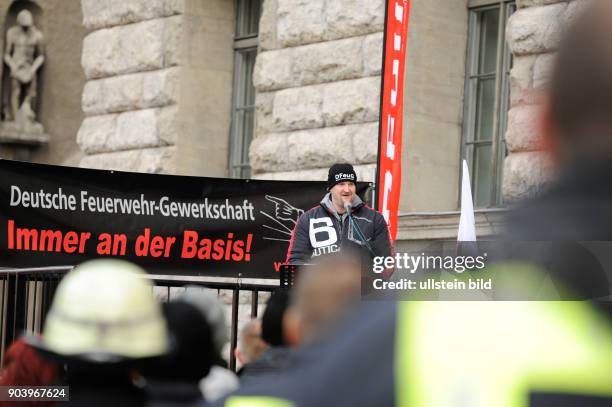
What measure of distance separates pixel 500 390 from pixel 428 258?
4.30 meters

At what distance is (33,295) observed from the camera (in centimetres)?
895

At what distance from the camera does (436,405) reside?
1161 millimetres

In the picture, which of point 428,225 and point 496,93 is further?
point 496,93

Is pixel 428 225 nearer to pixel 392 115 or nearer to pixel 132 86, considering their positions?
pixel 392 115

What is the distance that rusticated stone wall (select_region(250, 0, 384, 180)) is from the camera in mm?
11555

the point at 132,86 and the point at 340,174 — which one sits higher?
the point at 132,86

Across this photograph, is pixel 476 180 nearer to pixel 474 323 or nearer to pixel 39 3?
pixel 39 3

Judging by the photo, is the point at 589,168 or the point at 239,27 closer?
the point at 589,168

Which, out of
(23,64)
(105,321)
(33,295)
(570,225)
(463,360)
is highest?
(23,64)

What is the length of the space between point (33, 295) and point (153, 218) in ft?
4.37

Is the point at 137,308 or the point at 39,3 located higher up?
the point at 39,3

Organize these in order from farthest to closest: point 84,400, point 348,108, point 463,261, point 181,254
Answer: point 348,108
point 181,254
point 463,261
point 84,400

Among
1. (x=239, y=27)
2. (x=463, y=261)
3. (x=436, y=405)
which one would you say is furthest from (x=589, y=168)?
(x=239, y=27)

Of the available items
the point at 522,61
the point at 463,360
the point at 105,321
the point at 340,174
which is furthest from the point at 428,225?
the point at 463,360
